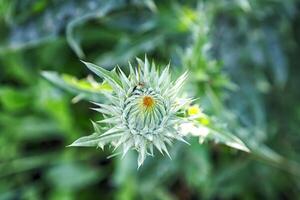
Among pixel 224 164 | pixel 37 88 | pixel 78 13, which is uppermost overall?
pixel 78 13

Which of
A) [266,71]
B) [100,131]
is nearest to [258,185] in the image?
[266,71]

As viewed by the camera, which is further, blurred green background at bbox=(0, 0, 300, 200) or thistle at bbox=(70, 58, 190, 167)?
blurred green background at bbox=(0, 0, 300, 200)

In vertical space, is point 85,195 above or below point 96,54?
below

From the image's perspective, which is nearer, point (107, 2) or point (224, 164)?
point (107, 2)

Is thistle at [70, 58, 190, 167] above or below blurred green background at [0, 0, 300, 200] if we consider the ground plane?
above

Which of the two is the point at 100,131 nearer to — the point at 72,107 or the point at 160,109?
the point at 160,109

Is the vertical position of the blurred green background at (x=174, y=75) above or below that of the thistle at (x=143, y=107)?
below
